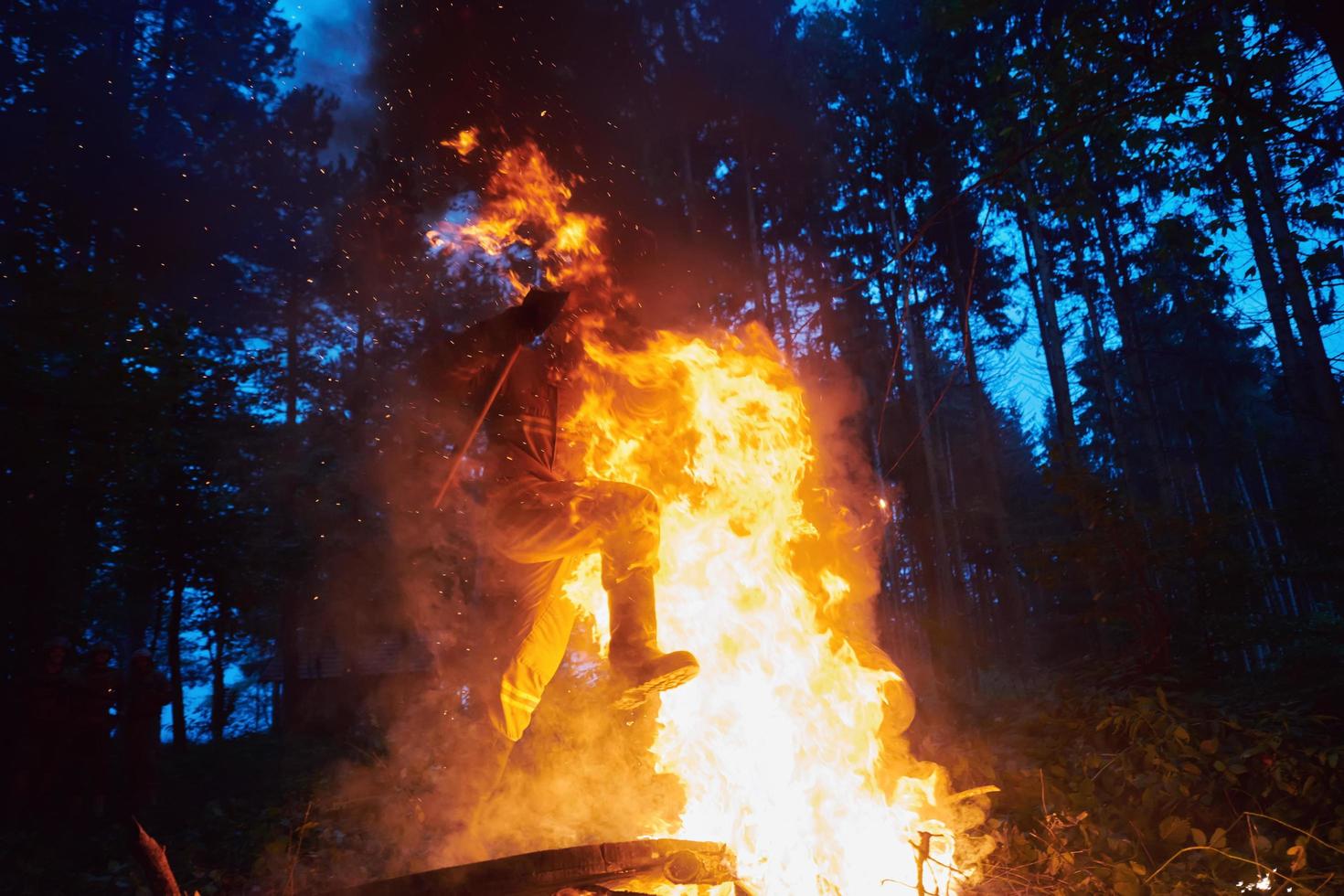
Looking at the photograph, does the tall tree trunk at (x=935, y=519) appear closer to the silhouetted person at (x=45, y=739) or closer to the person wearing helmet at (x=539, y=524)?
the person wearing helmet at (x=539, y=524)

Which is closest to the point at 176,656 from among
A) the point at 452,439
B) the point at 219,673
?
the point at 219,673

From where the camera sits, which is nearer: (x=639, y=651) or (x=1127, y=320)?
(x=639, y=651)

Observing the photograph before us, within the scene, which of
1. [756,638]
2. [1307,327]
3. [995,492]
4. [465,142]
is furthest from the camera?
[995,492]

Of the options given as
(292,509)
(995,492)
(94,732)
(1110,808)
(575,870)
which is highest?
(292,509)

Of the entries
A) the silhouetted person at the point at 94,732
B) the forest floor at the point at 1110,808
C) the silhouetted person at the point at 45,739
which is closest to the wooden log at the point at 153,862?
the forest floor at the point at 1110,808

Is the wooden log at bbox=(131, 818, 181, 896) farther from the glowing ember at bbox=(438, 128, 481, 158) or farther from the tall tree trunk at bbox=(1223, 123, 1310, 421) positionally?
the tall tree trunk at bbox=(1223, 123, 1310, 421)

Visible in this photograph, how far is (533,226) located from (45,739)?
7.94 metres

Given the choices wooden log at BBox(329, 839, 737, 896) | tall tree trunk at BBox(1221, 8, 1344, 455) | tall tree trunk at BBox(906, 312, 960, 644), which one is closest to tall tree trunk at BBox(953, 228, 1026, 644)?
tall tree trunk at BBox(906, 312, 960, 644)

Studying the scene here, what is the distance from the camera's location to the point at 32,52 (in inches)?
378

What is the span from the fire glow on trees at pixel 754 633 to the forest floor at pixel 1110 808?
0.84 metres

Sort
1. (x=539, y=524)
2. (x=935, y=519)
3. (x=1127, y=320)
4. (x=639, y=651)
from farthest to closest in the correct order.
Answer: (x=1127, y=320) < (x=935, y=519) < (x=539, y=524) < (x=639, y=651)

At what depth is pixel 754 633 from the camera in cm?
534

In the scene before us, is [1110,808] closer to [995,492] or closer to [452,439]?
[452,439]

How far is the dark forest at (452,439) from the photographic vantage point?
5.38 meters
